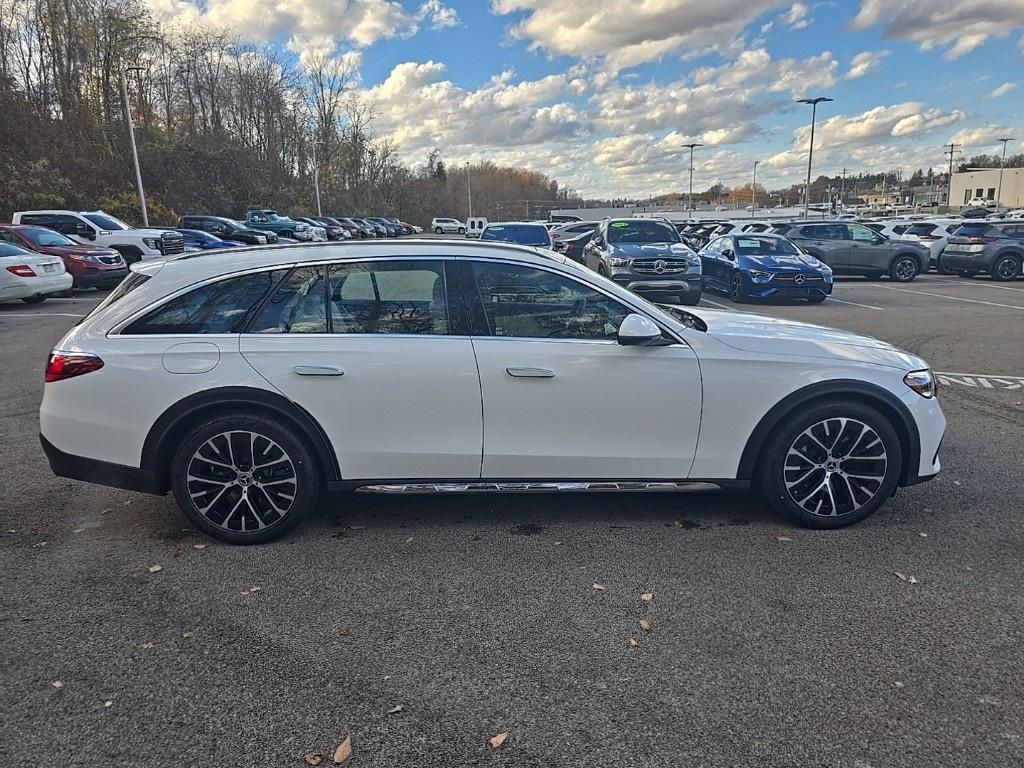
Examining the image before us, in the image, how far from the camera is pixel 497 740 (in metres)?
2.41

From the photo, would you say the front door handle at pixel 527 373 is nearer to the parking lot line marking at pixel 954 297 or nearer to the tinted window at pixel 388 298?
the tinted window at pixel 388 298

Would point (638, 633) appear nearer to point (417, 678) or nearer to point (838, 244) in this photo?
point (417, 678)

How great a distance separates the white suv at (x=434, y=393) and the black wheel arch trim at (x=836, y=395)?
0.01 m

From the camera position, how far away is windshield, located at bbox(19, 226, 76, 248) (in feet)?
51.6

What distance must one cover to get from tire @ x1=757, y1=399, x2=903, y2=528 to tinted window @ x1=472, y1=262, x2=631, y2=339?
45.6 inches

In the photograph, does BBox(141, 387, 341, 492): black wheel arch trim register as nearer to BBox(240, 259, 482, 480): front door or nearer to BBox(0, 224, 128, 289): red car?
BBox(240, 259, 482, 480): front door

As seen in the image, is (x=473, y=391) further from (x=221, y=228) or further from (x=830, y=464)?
(x=221, y=228)

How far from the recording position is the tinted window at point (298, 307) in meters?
3.78

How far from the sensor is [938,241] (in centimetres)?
A: 2312

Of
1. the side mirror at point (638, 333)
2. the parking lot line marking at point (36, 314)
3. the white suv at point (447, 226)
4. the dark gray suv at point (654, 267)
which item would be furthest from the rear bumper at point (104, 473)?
the white suv at point (447, 226)

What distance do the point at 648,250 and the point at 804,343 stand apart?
10.1 m

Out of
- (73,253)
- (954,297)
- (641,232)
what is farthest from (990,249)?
(73,253)

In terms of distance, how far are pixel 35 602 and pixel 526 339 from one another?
8.75ft

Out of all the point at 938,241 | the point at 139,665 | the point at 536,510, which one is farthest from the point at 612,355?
the point at 938,241
